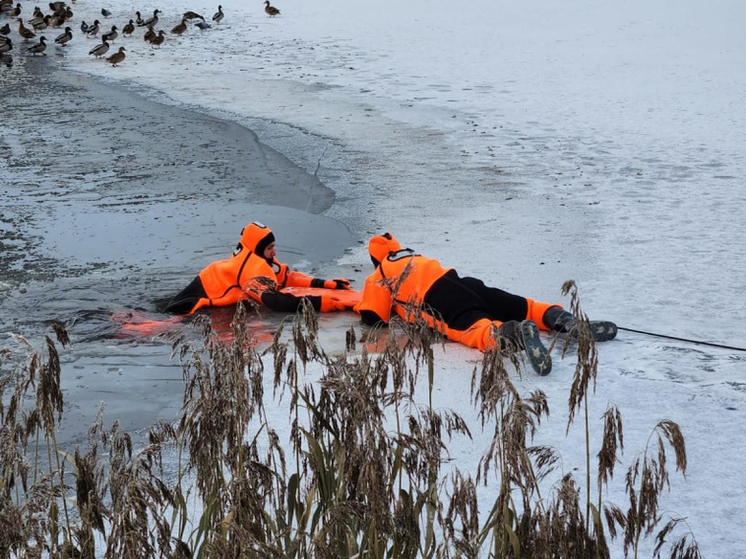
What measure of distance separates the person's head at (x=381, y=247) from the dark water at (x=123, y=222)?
0.74 metres

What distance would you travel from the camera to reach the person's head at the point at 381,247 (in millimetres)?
6457

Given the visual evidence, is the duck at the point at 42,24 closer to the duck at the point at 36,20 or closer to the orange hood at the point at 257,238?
the duck at the point at 36,20

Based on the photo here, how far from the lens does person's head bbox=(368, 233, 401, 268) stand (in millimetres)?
6457

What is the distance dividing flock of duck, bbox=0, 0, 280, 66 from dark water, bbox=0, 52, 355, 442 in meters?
6.34

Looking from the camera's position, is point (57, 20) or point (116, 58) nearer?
point (116, 58)

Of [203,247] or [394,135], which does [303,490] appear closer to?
[203,247]

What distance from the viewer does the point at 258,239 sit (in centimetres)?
675

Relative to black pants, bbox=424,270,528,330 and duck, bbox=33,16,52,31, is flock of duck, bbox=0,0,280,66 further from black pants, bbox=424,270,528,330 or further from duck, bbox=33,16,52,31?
black pants, bbox=424,270,528,330

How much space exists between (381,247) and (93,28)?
18415mm

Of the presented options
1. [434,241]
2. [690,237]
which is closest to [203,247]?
[434,241]

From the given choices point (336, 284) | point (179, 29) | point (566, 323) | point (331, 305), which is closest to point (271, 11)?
point (179, 29)

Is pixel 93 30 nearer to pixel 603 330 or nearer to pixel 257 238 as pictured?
pixel 257 238

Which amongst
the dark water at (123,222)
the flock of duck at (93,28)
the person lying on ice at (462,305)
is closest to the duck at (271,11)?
the flock of duck at (93,28)

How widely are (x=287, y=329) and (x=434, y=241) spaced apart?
2.04m
